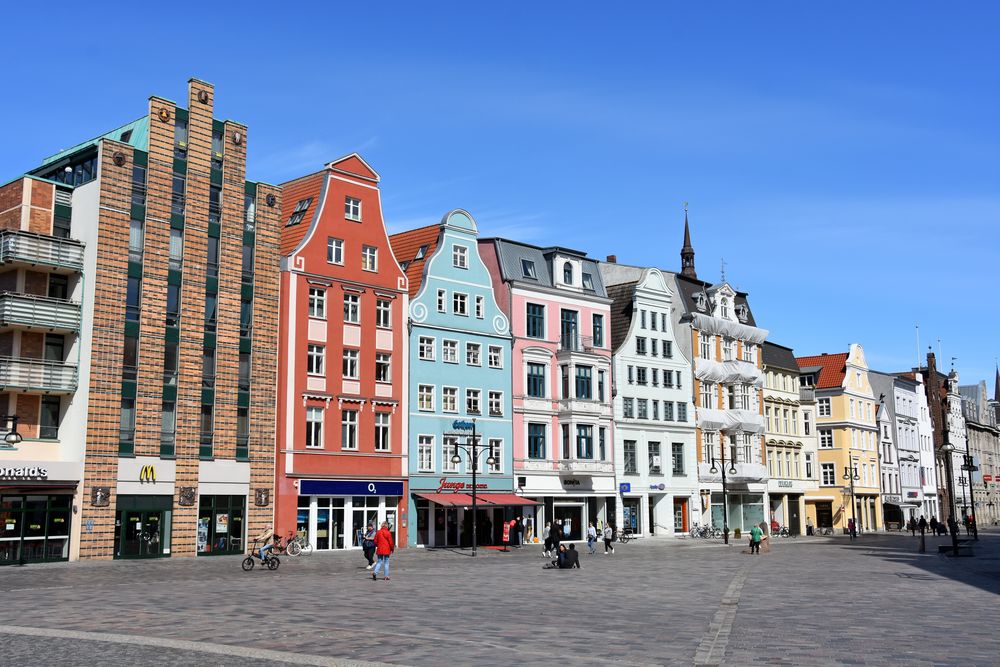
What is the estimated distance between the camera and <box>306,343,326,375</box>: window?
5328 cm

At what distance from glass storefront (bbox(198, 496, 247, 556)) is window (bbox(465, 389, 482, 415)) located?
1581 cm

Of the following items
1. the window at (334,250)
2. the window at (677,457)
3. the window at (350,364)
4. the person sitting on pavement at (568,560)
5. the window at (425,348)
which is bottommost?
the person sitting on pavement at (568,560)

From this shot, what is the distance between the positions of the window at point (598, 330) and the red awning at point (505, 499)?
1280 centimetres

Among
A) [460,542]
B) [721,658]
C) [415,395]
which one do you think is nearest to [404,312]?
[415,395]

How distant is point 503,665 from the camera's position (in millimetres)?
15086

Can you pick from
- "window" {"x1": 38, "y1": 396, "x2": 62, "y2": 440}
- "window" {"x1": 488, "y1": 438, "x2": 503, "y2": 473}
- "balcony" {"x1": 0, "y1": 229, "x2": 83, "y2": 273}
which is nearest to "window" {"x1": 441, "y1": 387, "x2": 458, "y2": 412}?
"window" {"x1": 488, "y1": 438, "x2": 503, "y2": 473}

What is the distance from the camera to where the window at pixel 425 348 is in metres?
59.1

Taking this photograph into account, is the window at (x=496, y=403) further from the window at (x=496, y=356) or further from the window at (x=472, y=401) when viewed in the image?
Answer: the window at (x=496, y=356)

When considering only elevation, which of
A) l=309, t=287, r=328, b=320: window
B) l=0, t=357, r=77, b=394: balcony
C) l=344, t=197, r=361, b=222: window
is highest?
l=344, t=197, r=361, b=222: window

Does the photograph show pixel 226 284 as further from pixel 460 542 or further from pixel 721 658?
pixel 721 658

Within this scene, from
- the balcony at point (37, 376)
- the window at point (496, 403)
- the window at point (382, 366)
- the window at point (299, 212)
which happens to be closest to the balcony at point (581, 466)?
the window at point (496, 403)

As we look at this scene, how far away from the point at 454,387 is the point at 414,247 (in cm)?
933

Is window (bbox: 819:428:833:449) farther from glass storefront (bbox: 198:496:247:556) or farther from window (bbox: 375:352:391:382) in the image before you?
glass storefront (bbox: 198:496:247:556)

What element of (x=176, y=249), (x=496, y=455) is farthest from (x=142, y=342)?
(x=496, y=455)
